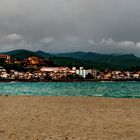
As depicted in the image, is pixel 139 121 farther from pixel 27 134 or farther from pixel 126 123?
pixel 27 134

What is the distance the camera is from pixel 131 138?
1362 cm

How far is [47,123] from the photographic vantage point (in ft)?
57.9

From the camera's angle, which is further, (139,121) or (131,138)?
(139,121)

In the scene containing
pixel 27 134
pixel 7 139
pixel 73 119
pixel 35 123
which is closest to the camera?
pixel 7 139

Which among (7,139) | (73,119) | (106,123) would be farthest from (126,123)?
(7,139)

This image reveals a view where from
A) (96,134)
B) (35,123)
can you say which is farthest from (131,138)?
(35,123)

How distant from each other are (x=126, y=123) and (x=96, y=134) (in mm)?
3595

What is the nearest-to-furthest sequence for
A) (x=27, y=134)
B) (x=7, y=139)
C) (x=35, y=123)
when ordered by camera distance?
(x=7, y=139), (x=27, y=134), (x=35, y=123)

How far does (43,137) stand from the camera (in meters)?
13.8

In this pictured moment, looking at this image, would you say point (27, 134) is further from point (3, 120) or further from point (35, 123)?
point (3, 120)

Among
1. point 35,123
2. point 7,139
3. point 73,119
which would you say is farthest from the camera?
point 73,119

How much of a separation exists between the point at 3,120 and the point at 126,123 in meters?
5.68

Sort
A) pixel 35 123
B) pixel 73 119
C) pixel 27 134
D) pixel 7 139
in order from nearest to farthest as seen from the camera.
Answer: pixel 7 139, pixel 27 134, pixel 35 123, pixel 73 119

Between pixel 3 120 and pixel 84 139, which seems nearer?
pixel 84 139
